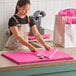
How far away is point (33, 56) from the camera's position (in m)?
1.83

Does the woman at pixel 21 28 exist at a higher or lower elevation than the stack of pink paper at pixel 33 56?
higher

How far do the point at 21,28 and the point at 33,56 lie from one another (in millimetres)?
358

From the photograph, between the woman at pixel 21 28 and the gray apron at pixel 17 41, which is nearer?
the woman at pixel 21 28

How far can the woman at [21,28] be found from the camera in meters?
1.96

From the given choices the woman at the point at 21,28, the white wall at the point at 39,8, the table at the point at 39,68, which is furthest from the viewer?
the white wall at the point at 39,8

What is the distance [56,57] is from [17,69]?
310 mm

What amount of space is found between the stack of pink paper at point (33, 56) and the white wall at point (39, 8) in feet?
2.79

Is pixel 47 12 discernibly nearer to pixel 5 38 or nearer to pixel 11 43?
pixel 5 38

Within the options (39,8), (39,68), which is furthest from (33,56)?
(39,8)

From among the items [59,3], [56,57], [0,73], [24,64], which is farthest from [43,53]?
[59,3]

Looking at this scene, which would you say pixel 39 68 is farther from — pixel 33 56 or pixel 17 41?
pixel 17 41

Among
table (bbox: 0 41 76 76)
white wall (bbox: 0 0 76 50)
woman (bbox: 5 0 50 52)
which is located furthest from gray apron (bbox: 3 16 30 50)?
white wall (bbox: 0 0 76 50)

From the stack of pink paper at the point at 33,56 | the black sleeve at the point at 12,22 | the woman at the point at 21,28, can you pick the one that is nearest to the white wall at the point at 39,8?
the woman at the point at 21,28

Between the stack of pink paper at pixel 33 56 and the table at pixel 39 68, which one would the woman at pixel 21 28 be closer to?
the stack of pink paper at pixel 33 56
